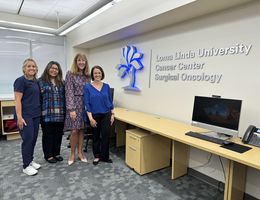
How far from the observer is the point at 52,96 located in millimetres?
2803

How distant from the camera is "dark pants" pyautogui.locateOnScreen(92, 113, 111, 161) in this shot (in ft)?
9.43

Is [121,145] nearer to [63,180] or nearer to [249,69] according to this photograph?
[63,180]

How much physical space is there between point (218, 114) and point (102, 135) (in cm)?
164

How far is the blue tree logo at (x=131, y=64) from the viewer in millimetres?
3594

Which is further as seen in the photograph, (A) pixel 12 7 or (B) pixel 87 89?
(A) pixel 12 7

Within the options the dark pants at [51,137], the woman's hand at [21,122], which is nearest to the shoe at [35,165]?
the dark pants at [51,137]

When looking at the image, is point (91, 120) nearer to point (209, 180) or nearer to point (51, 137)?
point (51, 137)

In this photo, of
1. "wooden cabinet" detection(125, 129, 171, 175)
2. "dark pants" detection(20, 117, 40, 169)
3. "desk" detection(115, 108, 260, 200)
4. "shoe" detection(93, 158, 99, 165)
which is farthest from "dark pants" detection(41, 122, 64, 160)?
"wooden cabinet" detection(125, 129, 171, 175)

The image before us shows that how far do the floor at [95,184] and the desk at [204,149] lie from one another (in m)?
0.27

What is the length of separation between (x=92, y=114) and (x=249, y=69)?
2.06 meters

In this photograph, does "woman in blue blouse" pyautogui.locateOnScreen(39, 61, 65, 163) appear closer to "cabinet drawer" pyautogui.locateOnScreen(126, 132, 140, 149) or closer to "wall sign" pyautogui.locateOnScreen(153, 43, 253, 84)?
"cabinet drawer" pyautogui.locateOnScreen(126, 132, 140, 149)

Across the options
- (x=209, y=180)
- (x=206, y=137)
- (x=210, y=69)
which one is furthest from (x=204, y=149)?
(x=210, y=69)

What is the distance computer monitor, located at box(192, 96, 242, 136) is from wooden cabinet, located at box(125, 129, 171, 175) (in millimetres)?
706

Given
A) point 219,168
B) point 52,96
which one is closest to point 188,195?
point 219,168
